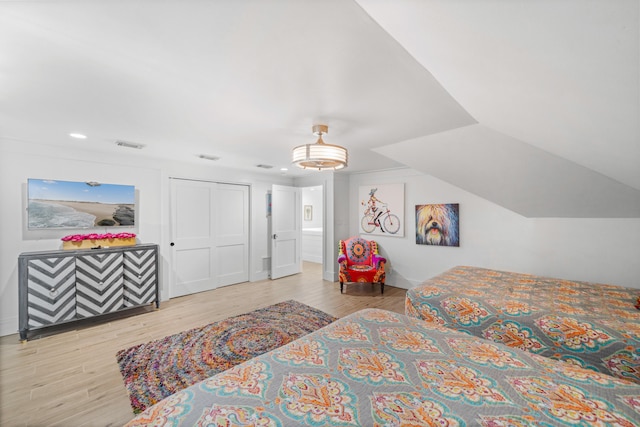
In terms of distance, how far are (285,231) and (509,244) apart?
4219 mm

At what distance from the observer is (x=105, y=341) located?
293cm

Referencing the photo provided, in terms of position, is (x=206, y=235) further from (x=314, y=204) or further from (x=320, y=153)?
(x=314, y=204)

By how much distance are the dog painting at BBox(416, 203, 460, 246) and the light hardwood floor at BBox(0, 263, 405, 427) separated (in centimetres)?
114

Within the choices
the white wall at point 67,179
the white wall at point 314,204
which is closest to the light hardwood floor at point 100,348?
the white wall at point 67,179

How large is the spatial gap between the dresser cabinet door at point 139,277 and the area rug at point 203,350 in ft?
3.81

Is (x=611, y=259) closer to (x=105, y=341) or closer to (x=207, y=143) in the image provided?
(x=207, y=143)

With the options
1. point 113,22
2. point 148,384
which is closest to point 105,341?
point 148,384

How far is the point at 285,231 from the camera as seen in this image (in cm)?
594

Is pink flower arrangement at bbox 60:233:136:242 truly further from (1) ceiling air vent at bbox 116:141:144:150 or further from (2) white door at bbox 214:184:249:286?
(2) white door at bbox 214:184:249:286

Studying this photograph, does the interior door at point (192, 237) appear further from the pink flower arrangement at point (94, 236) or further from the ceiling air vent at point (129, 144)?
the ceiling air vent at point (129, 144)

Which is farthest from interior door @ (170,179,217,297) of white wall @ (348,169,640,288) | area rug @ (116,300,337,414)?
white wall @ (348,169,640,288)

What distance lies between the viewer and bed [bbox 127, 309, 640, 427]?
2.96 ft

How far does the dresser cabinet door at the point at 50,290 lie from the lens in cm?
297

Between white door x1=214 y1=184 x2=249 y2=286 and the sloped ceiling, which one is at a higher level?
the sloped ceiling
